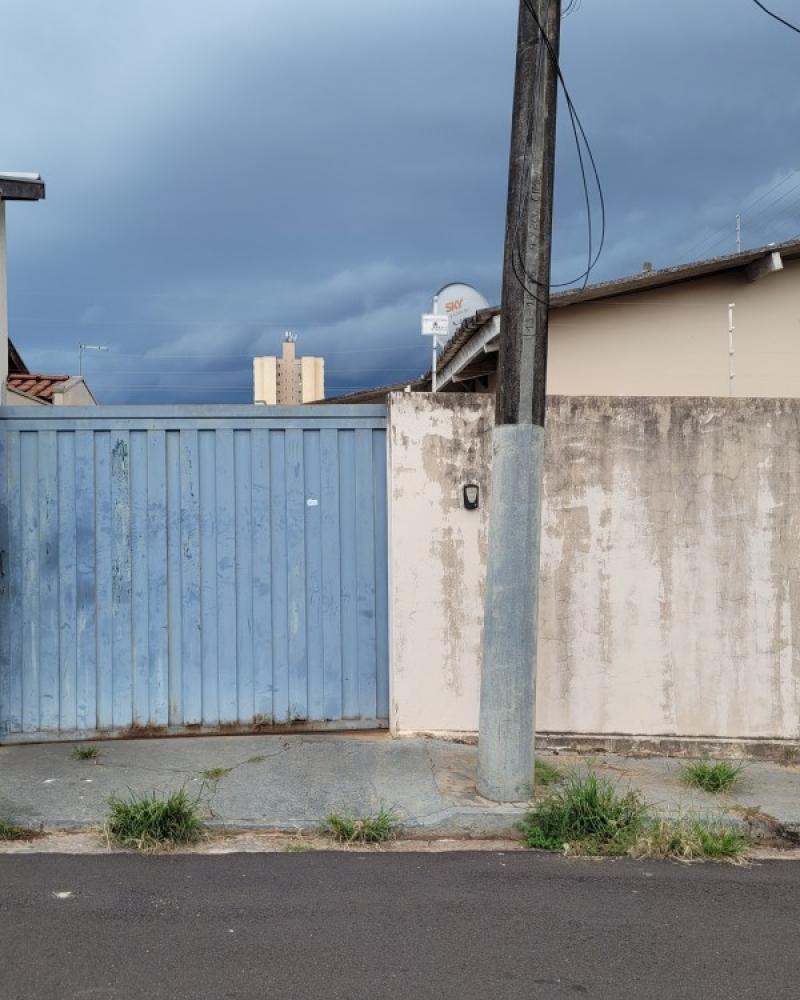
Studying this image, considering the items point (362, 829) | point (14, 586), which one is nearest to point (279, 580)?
point (14, 586)

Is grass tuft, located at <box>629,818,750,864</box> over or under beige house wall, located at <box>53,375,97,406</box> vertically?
under

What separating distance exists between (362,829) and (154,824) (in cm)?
115

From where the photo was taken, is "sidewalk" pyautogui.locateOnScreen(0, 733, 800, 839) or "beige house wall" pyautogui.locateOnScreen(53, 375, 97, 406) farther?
"beige house wall" pyautogui.locateOnScreen(53, 375, 97, 406)

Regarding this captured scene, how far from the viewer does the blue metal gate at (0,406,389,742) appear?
7254 mm

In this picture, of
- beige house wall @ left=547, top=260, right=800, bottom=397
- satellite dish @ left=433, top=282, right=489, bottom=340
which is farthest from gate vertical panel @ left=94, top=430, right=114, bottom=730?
satellite dish @ left=433, top=282, right=489, bottom=340

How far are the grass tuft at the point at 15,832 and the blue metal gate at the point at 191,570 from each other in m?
1.64

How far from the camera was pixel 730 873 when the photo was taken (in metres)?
5.34

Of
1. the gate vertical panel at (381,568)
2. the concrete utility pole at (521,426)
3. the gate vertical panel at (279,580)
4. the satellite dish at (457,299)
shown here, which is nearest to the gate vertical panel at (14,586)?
the gate vertical panel at (279,580)

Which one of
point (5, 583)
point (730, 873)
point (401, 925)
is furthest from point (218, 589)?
point (730, 873)

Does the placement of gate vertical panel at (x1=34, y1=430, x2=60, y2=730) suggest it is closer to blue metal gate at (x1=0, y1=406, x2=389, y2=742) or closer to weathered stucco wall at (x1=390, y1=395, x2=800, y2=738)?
blue metal gate at (x1=0, y1=406, x2=389, y2=742)

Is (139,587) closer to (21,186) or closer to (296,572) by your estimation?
(296,572)

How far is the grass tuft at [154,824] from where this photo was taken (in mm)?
5480

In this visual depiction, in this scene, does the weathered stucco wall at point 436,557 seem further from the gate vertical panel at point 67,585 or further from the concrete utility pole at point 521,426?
the gate vertical panel at point 67,585

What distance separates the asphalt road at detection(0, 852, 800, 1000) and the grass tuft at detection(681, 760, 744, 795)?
1.05 m
